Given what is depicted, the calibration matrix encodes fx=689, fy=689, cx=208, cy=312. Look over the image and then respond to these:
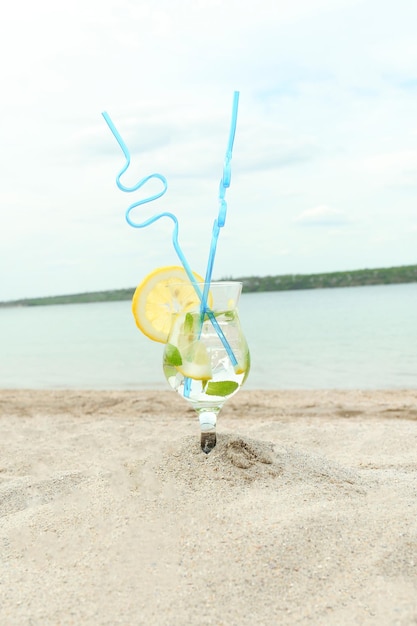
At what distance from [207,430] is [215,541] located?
527 millimetres

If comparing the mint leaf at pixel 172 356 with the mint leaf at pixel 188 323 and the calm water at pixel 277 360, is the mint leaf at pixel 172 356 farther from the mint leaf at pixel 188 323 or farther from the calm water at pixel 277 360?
the calm water at pixel 277 360

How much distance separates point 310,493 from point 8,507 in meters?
1.19

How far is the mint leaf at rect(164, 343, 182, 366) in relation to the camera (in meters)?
2.58

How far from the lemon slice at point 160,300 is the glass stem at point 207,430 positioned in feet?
1.14

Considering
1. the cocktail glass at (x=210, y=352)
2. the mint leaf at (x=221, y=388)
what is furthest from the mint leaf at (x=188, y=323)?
the mint leaf at (x=221, y=388)

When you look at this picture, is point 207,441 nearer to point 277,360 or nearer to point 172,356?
point 172,356

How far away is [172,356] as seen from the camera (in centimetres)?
260

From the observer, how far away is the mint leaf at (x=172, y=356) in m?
2.58

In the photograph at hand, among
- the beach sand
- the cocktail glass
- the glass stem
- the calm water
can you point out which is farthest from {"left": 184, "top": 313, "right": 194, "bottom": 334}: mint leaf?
the calm water

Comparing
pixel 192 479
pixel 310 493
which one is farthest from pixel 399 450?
pixel 192 479

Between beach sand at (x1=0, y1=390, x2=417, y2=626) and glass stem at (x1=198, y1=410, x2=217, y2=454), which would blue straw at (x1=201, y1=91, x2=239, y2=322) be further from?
beach sand at (x1=0, y1=390, x2=417, y2=626)

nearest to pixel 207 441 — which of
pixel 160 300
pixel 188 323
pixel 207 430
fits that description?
pixel 207 430

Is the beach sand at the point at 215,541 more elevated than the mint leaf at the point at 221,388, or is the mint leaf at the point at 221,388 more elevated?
the mint leaf at the point at 221,388

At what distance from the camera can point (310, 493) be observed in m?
2.49
